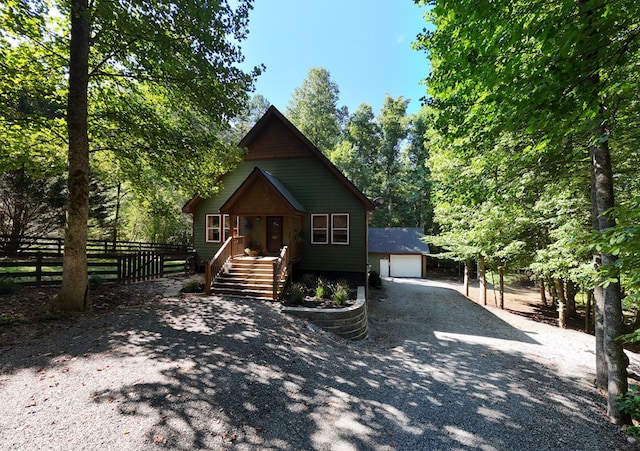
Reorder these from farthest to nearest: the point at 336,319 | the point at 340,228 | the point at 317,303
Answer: the point at 340,228 < the point at 317,303 < the point at 336,319

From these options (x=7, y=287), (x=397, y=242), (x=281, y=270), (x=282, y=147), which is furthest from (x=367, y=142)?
(x=7, y=287)

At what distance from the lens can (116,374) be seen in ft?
12.7

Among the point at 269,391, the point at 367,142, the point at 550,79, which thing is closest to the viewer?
the point at 550,79

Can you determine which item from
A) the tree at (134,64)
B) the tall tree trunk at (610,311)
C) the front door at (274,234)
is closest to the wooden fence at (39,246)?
the tree at (134,64)

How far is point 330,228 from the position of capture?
40.3 ft

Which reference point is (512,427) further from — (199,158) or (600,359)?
(199,158)

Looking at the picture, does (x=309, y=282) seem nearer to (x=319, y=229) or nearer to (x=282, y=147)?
(x=319, y=229)

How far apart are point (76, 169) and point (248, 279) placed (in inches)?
223

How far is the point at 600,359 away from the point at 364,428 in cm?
531

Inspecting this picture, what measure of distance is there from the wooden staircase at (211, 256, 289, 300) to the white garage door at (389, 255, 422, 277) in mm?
17714

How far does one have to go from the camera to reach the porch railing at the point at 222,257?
→ 9038mm

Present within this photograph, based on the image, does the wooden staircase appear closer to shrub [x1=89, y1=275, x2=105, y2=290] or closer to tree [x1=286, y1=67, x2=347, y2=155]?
shrub [x1=89, y1=275, x2=105, y2=290]

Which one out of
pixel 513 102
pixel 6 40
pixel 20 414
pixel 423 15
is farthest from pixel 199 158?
pixel 513 102

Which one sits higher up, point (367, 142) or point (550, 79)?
point (367, 142)
